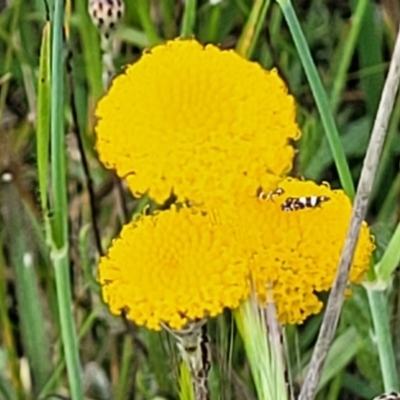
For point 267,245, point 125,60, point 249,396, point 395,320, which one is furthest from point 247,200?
point 125,60

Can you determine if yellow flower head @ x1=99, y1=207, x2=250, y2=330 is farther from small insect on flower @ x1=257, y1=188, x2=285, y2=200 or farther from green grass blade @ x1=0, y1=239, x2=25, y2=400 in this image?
green grass blade @ x1=0, y1=239, x2=25, y2=400

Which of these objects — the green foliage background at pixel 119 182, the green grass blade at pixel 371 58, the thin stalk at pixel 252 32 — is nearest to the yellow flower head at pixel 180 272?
the green foliage background at pixel 119 182

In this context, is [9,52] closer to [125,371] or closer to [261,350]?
[125,371]

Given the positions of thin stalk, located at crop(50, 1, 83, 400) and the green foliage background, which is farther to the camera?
the green foliage background

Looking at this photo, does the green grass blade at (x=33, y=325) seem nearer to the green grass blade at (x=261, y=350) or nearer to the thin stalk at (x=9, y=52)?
the thin stalk at (x=9, y=52)

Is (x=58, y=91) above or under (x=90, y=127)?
above

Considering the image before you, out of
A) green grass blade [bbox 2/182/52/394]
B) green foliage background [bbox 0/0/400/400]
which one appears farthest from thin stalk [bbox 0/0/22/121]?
green grass blade [bbox 2/182/52/394]

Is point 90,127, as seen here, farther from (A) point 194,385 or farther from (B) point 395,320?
(A) point 194,385
